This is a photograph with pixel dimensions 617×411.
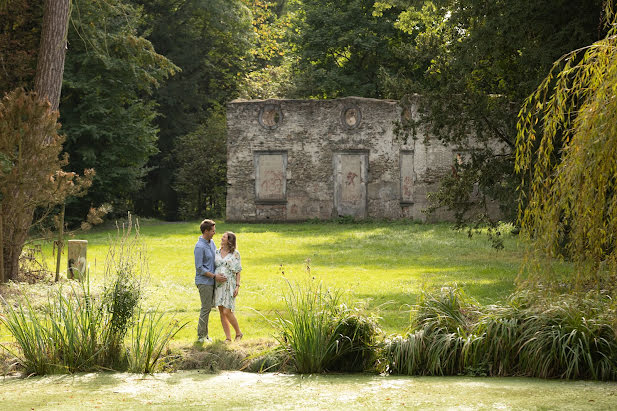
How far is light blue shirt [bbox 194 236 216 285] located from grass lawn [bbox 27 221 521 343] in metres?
0.79

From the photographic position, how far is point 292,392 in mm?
8469

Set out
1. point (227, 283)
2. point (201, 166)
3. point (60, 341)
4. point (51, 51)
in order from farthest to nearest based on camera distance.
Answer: point (201, 166) < point (51, 51) < point (227, 283) < point (60, 341)

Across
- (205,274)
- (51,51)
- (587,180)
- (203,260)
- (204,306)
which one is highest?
(51,51)

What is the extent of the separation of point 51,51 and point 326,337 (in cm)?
1038

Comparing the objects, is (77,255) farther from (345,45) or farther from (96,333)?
(345,45)

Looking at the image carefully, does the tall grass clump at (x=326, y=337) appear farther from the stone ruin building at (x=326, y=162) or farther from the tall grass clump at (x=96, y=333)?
the stone ruin building at (x=326, y=162)

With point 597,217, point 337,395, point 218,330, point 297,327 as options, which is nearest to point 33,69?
point 218,330

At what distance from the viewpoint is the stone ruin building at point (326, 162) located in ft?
115

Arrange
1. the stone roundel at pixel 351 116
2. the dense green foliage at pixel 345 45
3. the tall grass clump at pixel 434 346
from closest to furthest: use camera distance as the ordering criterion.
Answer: the tall grass clump at pixel 434 346 → the stone roundel at pixel 351 116 → the dense green foliage at pixel 345 45

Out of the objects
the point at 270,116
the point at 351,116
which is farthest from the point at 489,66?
the point at 270,116

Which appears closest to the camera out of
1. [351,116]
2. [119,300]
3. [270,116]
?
[119,300]

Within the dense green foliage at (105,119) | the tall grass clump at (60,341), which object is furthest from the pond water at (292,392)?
the dense green foliage at (105,119)

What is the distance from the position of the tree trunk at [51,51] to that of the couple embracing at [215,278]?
25.7 ft

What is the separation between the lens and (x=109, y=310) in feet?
32.4
